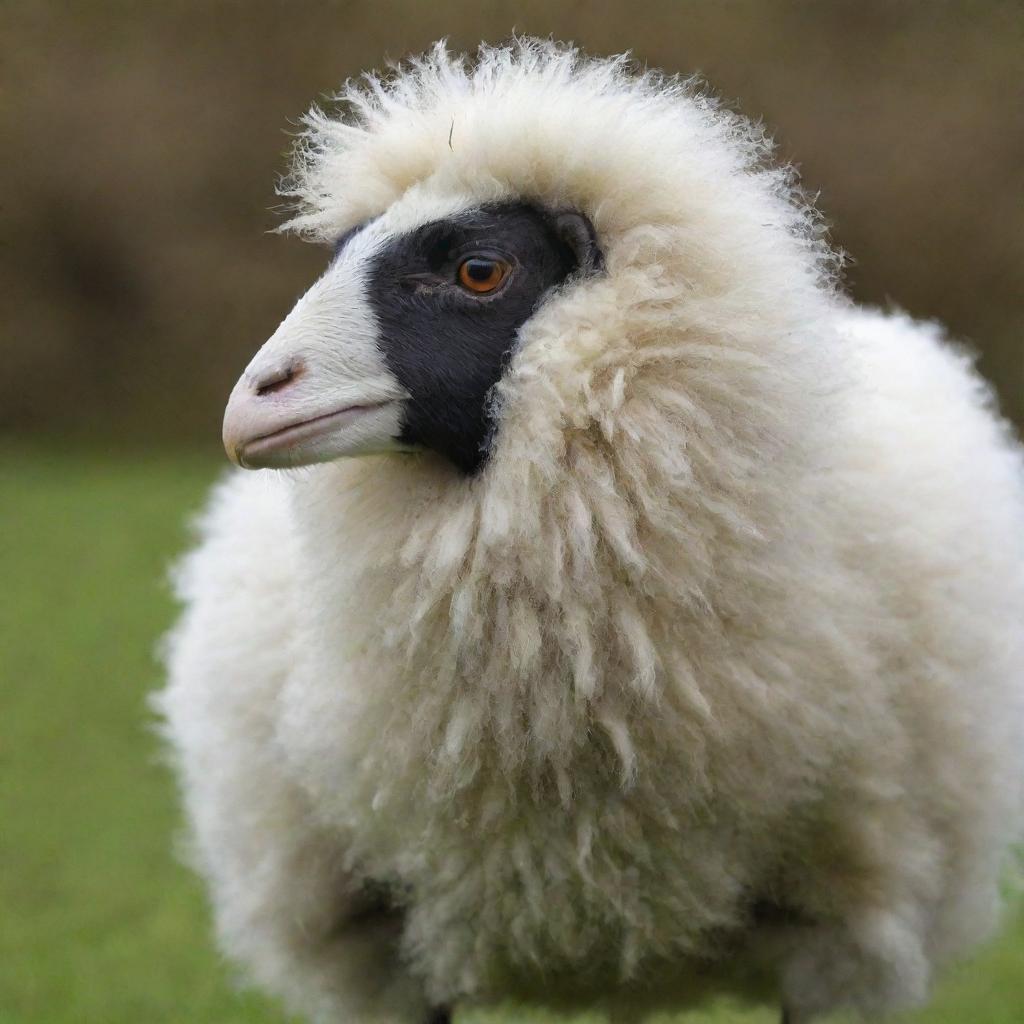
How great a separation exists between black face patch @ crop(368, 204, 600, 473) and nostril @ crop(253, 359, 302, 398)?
16cm

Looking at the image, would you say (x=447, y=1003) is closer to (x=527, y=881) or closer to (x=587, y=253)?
(x=527, y=881)

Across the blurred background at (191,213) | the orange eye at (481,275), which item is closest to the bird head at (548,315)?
the orange eye at (481,275)

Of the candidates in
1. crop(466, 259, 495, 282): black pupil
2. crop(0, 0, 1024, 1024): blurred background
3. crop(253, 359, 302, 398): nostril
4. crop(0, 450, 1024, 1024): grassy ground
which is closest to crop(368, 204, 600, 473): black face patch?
crop(466, 259, 495, 282): black pupil

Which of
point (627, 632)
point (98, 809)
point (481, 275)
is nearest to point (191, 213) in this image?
point (98, 809)

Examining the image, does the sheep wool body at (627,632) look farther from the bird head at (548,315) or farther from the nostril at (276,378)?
the nostril at (276,378)

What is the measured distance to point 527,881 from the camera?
8.88 feet

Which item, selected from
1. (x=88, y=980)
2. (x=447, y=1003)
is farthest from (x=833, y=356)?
(x=88, y=980)

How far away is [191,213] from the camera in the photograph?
13.4 meters

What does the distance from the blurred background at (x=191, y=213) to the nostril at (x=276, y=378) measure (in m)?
5.07

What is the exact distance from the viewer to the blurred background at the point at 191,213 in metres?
8.88

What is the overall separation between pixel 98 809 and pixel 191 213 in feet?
26.4

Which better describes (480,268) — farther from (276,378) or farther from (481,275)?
(276,378)

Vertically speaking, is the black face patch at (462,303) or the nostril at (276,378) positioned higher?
the black face patch at (462,303)

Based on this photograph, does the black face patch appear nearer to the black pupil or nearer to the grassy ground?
the black pupil
